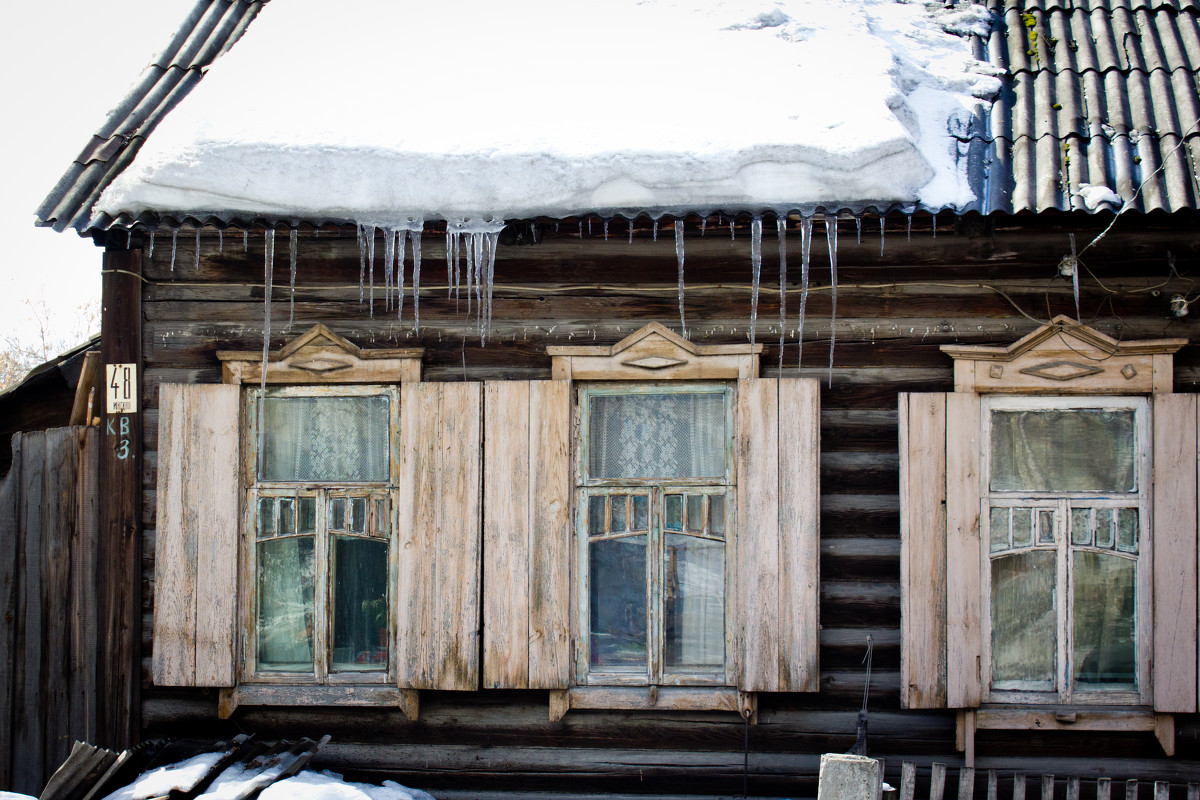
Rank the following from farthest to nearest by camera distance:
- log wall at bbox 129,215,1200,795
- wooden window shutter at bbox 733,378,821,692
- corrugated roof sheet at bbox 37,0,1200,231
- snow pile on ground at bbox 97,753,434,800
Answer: log wall at bbox 129,215,1200,795
wooden window shutter at bbox 733,378,821,692
corrugated roof sheet at bbox 37,0,1200,231
snow pile on ground at bbox 97,753,434,800

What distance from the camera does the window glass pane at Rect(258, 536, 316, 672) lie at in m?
4.20

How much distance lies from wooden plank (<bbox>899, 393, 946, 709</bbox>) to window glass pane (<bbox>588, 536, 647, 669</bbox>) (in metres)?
1.17

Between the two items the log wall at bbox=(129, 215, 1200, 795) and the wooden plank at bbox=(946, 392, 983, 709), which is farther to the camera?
the log wall at bbox=(129, 215, 1200, 795)

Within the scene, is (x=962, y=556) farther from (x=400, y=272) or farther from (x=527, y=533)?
(x=400, y=272)

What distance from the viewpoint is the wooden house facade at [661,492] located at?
3.92m

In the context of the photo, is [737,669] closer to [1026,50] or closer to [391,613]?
[391,613]

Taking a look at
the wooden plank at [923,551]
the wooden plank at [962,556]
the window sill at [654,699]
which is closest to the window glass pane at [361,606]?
the window sill at [654,699]

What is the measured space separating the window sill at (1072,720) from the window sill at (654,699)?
95 centimetres

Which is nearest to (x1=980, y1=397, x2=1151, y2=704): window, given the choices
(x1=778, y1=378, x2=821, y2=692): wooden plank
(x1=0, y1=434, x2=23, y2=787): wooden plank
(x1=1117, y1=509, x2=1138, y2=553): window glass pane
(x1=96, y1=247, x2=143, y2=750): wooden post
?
(x1=1117, y1=509, x2=1138, y2=553): window glass pane

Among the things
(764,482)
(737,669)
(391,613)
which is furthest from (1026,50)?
(391,613)

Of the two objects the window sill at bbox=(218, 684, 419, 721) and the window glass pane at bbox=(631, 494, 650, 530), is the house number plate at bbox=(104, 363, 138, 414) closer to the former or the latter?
the window sill at bbox=(218, 684, 419, 721)

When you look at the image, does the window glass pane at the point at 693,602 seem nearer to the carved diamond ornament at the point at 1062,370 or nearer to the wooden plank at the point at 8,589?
the carved diamond ornament at the point at 1062,370

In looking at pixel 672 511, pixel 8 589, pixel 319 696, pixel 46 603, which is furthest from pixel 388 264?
pixel 8 589

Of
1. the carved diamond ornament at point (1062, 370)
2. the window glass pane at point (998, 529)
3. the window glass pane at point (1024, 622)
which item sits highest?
the carved diamond ornament at point (1062, 370)
